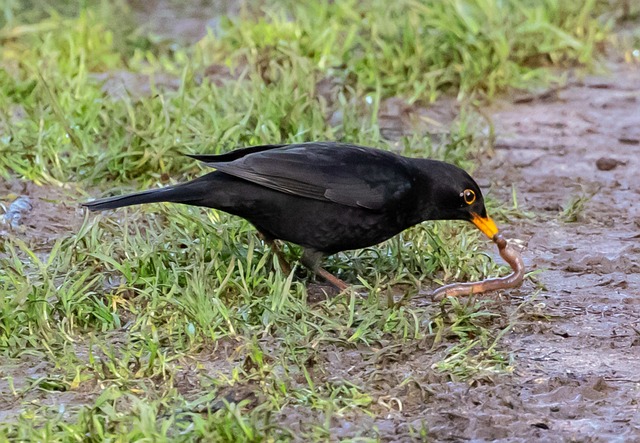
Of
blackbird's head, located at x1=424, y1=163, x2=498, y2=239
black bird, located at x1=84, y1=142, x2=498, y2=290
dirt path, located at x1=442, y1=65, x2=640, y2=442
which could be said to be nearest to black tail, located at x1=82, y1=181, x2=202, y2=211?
black bird, located at x1=84, y1=142, x2=498, y2=290

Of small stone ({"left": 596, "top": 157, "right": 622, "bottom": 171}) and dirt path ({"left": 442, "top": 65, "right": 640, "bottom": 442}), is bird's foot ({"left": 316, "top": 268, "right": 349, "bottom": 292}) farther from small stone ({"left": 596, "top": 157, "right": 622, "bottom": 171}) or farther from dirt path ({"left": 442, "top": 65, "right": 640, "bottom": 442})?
small stone ({"left": 596, "top": 157, "right": 622, "bottom": 171})

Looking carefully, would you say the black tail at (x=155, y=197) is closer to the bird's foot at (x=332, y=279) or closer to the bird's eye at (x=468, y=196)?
the bird's foot at (x=332, y=279)

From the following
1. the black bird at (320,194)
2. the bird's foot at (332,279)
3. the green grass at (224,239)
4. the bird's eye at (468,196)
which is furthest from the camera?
the bird's eye at (468,196)

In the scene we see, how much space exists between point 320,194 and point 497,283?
3.06 feet

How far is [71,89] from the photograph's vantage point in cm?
735

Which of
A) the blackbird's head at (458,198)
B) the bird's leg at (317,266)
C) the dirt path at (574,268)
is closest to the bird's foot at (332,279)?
the bird's leg at (317,266)

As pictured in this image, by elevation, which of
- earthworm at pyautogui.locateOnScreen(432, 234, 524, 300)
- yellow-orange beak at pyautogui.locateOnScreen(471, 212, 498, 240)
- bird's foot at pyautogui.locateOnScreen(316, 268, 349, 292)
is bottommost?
bird's foot at pyautogui.locateOnScreen(316, 268, 349, 292)

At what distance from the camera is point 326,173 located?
16.7 ft

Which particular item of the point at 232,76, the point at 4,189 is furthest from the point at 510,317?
the point at 232,76

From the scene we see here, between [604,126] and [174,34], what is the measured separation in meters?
3.92

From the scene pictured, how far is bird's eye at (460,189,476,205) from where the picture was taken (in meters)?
5.27

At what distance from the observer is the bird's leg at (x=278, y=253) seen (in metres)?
5.30

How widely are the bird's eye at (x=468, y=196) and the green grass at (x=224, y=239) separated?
309 mm

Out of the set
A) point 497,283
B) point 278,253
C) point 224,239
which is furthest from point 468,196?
point 224,239
